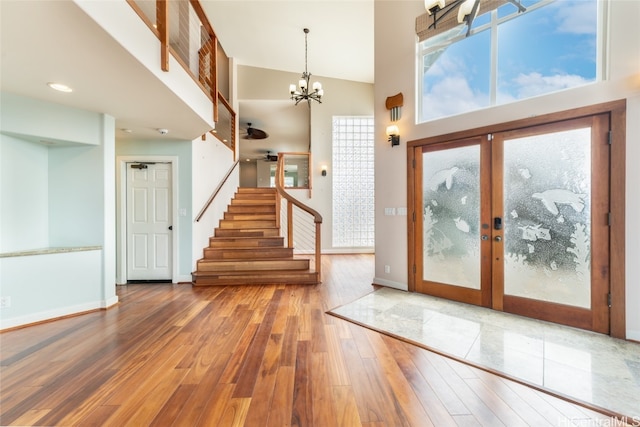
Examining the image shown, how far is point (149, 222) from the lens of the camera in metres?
4.37

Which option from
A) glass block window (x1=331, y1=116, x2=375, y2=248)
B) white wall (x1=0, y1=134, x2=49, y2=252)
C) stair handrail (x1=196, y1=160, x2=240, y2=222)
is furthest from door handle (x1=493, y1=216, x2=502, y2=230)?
white wall (x1=0, y1=134, x2=49, y2=252)

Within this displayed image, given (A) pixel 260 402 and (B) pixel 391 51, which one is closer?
(A) pixel 260 402

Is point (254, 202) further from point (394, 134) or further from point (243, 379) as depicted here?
point (243, 379)

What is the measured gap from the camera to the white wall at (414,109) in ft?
7.48

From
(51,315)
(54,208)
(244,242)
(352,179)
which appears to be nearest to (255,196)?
(244,242)

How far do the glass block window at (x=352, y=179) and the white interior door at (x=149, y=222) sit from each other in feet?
13.4

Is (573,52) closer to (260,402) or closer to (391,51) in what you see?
(391,51)

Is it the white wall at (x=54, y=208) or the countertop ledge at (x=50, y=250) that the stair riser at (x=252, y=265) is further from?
the countertop ledge at (x=50, y=250)

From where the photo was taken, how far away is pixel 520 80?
290 cm

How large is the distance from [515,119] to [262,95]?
610 cm

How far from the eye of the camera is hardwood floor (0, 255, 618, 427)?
4.89 ft

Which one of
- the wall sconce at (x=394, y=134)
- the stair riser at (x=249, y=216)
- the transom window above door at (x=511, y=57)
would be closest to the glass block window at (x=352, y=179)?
the stair riser at (x=249, y=216)

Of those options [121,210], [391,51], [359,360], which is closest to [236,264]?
[121,210]

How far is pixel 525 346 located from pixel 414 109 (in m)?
3.18
